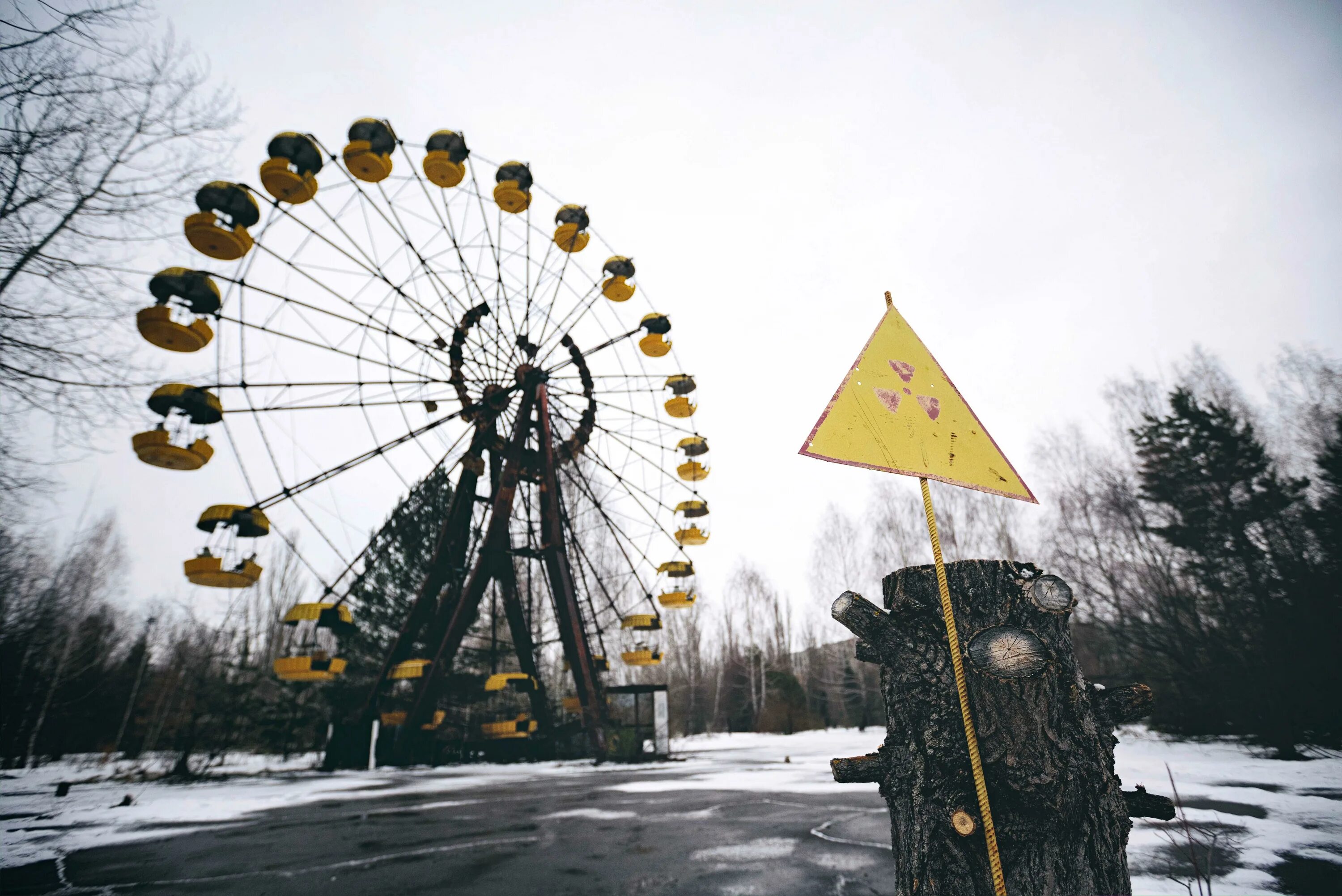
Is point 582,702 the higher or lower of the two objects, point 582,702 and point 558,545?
the lower

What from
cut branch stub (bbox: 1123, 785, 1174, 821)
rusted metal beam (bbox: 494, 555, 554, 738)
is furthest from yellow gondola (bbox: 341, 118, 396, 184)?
cut branch stub (bbox: 1123, 785, 1174, 821)

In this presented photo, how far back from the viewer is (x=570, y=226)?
50.6 ft

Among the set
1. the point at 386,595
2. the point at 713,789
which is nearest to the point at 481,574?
the point at 386,595

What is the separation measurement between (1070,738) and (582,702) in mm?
15848

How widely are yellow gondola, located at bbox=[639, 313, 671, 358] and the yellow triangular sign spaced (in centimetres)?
1403

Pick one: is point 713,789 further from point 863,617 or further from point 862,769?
point 863,617

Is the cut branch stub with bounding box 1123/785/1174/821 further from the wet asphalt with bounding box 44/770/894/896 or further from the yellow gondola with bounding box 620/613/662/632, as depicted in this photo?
the yellow gondola with bounding box 620/613/662/632

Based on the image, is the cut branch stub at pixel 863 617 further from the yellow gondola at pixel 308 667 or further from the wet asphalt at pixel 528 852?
the yellow gondola at pixel 308 667

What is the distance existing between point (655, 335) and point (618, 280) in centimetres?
188

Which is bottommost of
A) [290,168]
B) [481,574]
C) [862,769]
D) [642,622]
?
[862,769]

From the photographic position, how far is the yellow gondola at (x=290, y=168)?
10609 mm

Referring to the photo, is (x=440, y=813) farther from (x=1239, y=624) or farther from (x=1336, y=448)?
(x=1336, y=448)

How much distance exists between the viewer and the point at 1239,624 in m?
13.0

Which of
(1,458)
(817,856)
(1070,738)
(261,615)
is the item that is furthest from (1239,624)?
(261,615)
